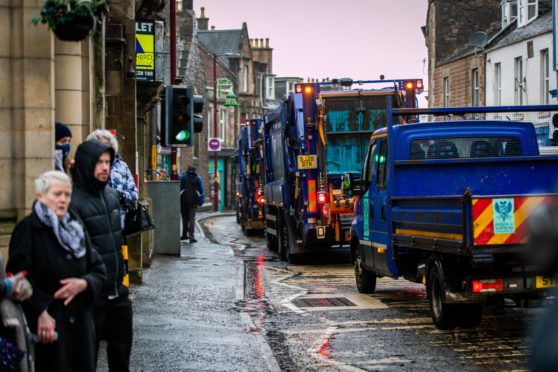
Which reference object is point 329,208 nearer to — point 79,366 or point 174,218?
point 174,218

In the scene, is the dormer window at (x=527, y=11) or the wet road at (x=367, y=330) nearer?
the wet road at (x=367, y=330)

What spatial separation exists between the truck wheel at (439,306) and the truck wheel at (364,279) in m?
3.66

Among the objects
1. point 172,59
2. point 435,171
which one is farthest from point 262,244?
point 435,171

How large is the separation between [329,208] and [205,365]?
38.0 feet

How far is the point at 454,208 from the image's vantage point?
12164 mm

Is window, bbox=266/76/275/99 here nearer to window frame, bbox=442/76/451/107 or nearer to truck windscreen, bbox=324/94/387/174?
window frame, bbox=442/76/451/107

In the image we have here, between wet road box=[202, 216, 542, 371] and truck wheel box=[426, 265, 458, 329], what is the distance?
0.38 feet

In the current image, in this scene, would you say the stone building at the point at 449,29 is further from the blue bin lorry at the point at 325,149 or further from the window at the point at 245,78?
the window at the point at 245,78

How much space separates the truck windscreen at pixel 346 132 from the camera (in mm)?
22234

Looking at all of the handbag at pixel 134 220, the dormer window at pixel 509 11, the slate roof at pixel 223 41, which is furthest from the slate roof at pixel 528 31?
the slate roof at pixel 223 41

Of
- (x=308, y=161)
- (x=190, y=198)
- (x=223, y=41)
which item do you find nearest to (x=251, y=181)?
(x=190, y=198)

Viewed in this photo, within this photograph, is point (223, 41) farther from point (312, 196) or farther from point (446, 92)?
point (312, 196)

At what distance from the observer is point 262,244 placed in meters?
31.0

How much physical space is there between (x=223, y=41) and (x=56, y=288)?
8131cm
